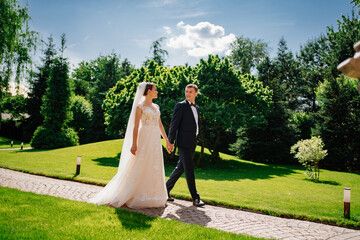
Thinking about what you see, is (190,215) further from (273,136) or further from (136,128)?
(273,136)

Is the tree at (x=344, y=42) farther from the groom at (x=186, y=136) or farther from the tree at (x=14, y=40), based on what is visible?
the tree at (x=14, y=40)

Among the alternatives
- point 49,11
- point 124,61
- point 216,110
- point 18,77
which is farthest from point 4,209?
point 124,61

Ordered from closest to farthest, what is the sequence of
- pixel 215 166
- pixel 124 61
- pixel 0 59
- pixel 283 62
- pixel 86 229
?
pixel 86 229
pixel 0 59
pixel 215 166
pixel 283 62
pixel 124 61

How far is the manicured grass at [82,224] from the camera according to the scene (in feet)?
12.8

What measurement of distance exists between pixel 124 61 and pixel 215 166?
126 ft

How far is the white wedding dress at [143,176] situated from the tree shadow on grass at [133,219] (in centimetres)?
52

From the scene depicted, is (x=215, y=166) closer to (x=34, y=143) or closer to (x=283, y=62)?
(x=34, y=143)

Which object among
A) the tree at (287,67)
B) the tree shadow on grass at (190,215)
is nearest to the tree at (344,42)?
the tree at (287,67)

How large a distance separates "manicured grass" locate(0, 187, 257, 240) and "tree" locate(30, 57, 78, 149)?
83.4 ft

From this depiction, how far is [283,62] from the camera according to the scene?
4597 cm

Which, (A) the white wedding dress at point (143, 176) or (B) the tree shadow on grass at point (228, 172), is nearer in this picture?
(A) the white wedding dress at point (143, 176)

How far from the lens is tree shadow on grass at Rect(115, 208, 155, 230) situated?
14.5 ft

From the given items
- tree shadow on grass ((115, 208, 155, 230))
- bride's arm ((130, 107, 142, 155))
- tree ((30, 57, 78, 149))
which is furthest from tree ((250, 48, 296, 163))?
tree shadow on grass ((115, 208, 155, 230))

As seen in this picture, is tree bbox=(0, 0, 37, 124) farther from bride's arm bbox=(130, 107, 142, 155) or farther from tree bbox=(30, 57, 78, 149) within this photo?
tree bbox=(30, 57, 78, 149)
